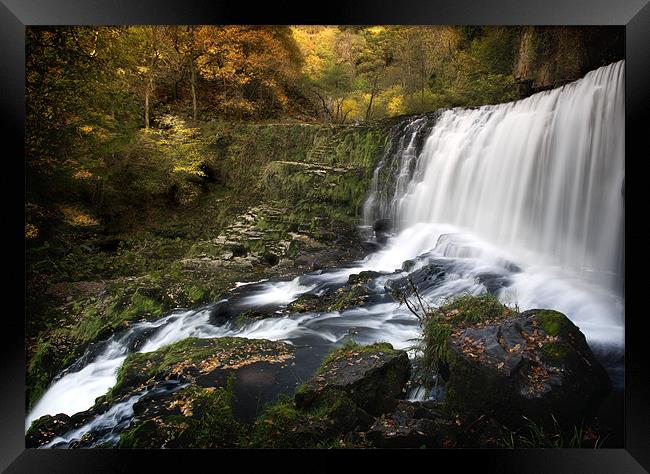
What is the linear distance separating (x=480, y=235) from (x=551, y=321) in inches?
39.3

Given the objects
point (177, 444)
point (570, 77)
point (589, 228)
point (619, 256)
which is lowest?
point (177, 444)

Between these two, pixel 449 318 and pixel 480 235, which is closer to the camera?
pixel 449 318

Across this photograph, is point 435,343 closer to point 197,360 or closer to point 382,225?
point 382,225

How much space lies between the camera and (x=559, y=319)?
3.38 meters

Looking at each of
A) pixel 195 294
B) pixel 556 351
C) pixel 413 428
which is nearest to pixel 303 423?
pixel 413 428

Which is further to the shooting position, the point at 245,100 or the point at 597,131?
the point at 245,100

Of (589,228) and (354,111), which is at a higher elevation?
(354,111)
